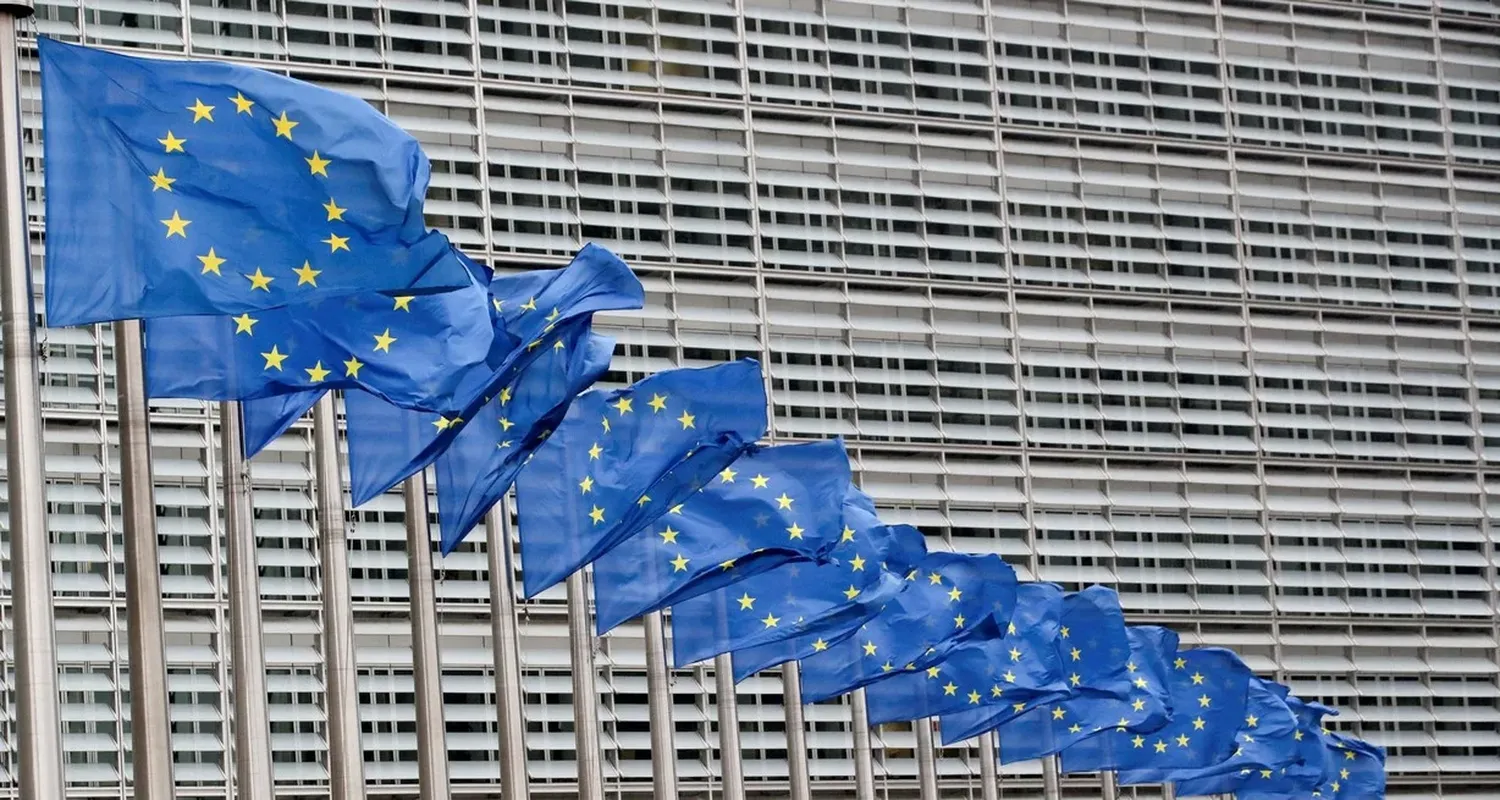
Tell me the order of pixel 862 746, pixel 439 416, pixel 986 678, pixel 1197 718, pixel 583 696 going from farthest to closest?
pixel 1197 718 < pixel 862 746 < pixel 986 678 < pixel 583 696 < pixel 439 416

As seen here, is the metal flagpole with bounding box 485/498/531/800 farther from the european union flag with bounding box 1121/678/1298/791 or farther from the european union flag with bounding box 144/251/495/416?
the european union flag with bounding box 1121/678/1298/791

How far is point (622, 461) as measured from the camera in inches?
1523

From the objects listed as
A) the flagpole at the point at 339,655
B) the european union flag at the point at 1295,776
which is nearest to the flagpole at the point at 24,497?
the flagpole at the point at 339,655

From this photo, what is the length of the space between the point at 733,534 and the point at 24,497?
19.5 metres

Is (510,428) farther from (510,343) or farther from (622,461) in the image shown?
(622,461)

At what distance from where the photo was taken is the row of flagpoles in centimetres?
2430

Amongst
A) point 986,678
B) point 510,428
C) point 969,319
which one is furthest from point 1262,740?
point 510,428

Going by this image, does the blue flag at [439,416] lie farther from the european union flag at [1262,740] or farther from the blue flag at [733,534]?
the european union flag at [1262,740]

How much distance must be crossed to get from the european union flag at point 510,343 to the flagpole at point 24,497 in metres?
8.62

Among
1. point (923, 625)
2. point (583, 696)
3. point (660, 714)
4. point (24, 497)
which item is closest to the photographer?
point (24, 497)

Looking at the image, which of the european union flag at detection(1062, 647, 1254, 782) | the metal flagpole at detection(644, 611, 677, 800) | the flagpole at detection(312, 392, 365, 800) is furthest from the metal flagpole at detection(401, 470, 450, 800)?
the european union flag at detection(1062, 647, 1254, 782)

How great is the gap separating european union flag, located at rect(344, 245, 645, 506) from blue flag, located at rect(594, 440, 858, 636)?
7258 millimetres

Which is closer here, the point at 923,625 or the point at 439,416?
the point at 439,416

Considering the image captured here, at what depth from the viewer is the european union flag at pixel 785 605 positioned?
4503 cm
